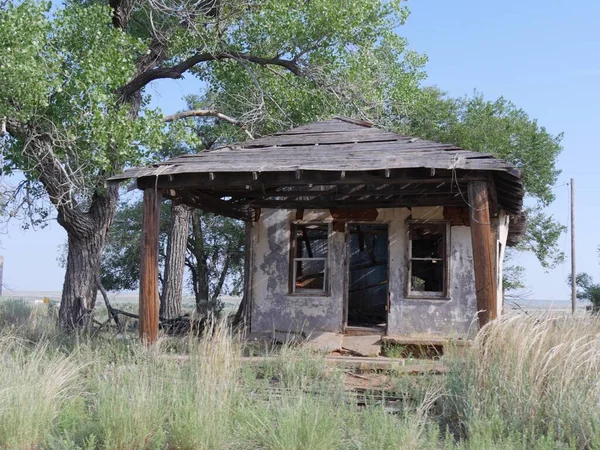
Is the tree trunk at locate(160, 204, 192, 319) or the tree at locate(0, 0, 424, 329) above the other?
the tree at locate(0, 0, 424, 329)

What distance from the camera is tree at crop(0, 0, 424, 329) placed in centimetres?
1379

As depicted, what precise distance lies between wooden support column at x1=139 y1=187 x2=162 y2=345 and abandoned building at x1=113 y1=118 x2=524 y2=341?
16 mm

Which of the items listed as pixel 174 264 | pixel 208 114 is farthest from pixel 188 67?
pixel 174 264

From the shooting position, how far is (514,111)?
84.3ft

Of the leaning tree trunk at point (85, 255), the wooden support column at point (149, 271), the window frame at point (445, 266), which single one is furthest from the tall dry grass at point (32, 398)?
the leaning tree trunk at point (85, 255)

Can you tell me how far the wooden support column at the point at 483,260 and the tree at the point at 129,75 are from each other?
7.26 meters

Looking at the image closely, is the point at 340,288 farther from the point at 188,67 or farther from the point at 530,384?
the point at 188,67

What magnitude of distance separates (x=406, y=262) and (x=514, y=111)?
44.9ft

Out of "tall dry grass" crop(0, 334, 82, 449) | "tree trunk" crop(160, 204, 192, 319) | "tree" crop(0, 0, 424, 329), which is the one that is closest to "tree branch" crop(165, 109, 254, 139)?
"tree" crop(0, 0, 424, 329)

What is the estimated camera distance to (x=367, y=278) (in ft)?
60.7

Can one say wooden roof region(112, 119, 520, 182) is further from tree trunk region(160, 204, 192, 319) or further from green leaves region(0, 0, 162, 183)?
tree trunk region(160, 204, 192, 319)

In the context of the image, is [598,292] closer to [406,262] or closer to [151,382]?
[406,262]

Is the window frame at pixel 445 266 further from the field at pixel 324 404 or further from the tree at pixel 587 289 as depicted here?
the tree at pixel 587 289

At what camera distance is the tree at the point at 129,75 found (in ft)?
45.2
